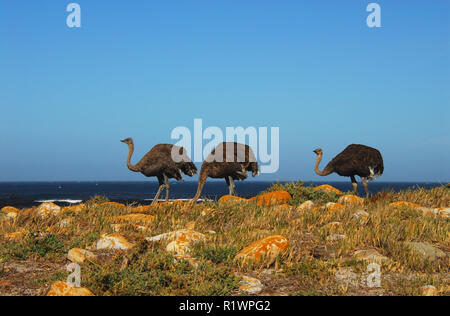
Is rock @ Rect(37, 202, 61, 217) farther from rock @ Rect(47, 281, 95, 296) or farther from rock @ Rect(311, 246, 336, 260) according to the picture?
rock @ Rect(311, 246, 336, 260)

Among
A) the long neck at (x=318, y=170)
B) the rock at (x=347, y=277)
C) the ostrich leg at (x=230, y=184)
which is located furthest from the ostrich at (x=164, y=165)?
the rock at (x=347, y=277)

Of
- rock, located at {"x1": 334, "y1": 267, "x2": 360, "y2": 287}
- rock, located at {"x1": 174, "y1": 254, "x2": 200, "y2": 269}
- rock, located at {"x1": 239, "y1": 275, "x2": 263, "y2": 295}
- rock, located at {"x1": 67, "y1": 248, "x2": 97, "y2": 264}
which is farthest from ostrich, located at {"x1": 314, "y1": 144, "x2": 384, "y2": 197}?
rock, located at {"x1": 67, "y1": 248, "x2": 97, "y2": 264}

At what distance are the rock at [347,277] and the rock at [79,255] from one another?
365 cm

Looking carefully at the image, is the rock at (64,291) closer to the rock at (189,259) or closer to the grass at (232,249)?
the grass at (232,249)

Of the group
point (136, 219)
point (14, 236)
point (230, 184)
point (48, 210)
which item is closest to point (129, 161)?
point (230, 184)

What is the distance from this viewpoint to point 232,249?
6672mm

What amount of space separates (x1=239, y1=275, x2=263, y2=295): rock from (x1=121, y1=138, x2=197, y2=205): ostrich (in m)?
10.7

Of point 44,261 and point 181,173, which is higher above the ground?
point 181,173
